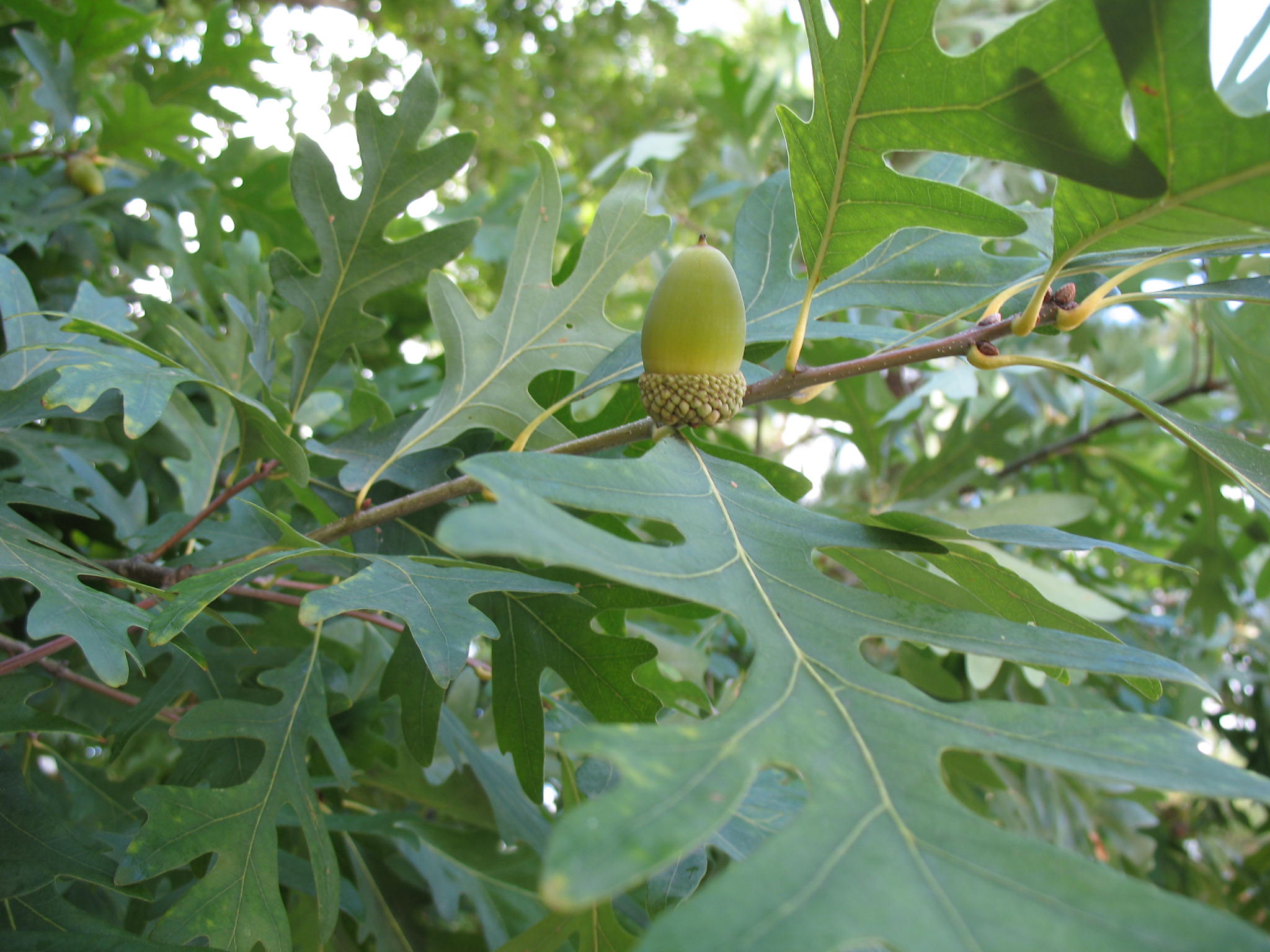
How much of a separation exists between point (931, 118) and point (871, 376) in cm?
122

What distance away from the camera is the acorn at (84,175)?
161cm

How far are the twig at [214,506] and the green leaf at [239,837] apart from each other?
238 millimetres

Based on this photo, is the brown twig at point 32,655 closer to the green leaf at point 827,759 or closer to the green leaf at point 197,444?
the green leaf at point 197,444

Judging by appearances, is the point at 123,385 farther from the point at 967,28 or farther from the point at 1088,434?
the point at 967,28

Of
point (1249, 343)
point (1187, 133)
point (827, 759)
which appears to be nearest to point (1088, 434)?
point (1249, 343)

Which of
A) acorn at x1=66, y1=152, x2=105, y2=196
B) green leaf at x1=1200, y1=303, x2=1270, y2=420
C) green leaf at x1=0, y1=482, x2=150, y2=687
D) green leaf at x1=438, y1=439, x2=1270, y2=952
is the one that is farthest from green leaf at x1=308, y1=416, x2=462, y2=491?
green leaf at x1=1200, y1=303, x2=1270, y2=420

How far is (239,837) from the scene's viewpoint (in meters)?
0.87

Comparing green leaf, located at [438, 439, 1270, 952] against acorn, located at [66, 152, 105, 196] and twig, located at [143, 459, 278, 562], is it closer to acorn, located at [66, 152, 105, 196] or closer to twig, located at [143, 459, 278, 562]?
twig, located at [143, 459, 278, 562]

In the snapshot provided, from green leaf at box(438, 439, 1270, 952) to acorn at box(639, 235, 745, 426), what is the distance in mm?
119

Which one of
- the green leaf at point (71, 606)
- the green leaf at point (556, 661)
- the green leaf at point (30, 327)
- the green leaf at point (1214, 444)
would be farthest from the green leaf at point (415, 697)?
the green leaf at point (1214, 444)

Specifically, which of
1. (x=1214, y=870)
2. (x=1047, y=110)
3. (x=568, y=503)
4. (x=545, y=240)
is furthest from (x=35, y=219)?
(x=1214, y=870)

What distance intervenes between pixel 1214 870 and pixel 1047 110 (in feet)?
9.21

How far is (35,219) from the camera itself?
143 cm

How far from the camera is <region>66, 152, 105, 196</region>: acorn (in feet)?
5.29
